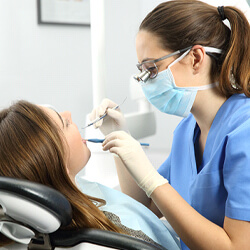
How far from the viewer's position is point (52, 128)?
1.06m

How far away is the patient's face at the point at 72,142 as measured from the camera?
3.80ft

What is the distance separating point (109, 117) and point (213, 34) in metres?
0.56

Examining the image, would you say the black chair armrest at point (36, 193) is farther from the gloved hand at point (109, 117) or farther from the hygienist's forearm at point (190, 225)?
the gloved hand at point (109, 117)

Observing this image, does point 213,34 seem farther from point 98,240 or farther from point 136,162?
point 98,240

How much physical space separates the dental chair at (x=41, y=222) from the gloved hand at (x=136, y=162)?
33 cm

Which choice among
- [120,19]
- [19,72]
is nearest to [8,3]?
[19,72]

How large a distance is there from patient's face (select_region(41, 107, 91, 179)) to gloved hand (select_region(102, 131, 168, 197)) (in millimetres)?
84

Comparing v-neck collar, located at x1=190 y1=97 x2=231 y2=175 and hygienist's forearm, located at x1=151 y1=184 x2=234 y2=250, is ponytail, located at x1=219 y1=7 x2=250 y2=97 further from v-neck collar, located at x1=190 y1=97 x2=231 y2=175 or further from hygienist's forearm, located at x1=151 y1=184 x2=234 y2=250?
hygienist's forearm, located at x1=151 y1=184 x2=234 y2=250

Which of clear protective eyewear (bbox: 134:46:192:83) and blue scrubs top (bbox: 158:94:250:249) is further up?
clear protective eyewear (bbox: 134:46:192:83)

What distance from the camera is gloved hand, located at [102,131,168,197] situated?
1127mm

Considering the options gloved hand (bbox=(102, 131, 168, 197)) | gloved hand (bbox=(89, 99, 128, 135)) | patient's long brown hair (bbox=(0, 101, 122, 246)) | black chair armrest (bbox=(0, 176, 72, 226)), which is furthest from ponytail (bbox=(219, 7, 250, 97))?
black chair armrest (bbox=(0, 176, 72, 226))

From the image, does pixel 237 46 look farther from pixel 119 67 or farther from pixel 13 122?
pixel 119 67

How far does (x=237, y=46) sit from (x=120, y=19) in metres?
2.23

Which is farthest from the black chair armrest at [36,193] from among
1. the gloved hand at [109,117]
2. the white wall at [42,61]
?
the white wall at [42,61]
